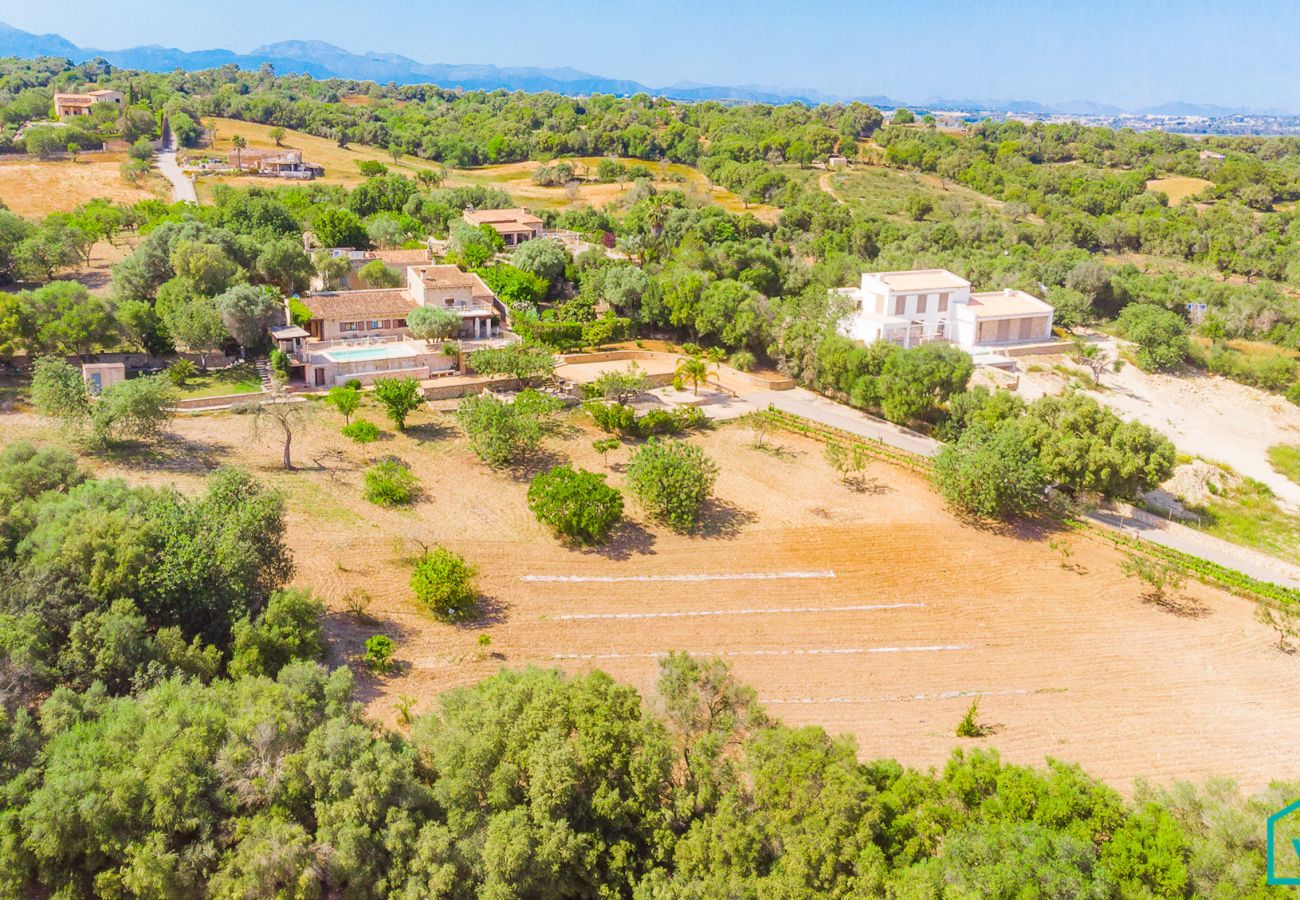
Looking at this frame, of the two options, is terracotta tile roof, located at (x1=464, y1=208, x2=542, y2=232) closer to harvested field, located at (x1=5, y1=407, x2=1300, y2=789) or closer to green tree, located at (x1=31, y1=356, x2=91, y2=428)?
harvested field, located at (x1=5, y1=407, x2=1300, y2=789)

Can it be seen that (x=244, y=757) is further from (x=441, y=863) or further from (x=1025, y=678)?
(x=1025, y=678)

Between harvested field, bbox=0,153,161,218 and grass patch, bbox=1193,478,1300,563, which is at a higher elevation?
harvested field, bbox=0,153,161,218

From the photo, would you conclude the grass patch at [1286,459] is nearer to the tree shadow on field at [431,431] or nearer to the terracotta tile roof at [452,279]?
the tree shadow on field at [431,431]

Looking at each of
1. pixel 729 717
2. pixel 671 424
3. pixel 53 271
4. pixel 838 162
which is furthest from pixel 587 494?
pixel 838 162

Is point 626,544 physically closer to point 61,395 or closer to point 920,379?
point 920,379

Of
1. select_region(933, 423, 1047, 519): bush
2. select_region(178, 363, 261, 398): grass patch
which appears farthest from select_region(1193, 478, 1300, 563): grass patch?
select_region(178, 363, 261, 398): grass patch
